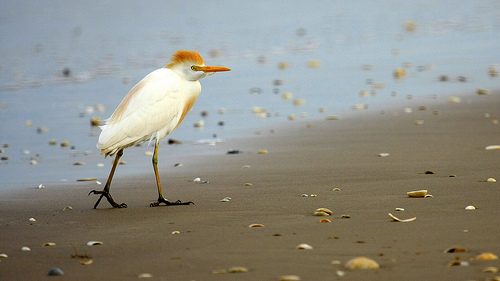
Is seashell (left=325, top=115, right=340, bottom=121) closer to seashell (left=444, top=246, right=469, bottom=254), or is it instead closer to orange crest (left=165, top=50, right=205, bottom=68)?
orange crest (left=165, top=50, right=205, bottom=68)

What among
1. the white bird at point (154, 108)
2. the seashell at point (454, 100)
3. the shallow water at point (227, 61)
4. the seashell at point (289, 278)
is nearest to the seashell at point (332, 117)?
the shallow water at point (227, 61)

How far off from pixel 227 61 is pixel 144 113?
12949 mm

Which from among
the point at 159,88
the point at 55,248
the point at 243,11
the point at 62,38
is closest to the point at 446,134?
the point at 159,88

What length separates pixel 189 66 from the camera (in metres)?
6.75

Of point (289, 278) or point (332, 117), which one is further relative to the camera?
point (332, 117)

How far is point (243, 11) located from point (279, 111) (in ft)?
75.8

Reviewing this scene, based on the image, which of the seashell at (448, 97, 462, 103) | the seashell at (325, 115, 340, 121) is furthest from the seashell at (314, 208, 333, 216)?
the seashell at (448, 97, 462, 103)

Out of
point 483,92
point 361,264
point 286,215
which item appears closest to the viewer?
point 361,264

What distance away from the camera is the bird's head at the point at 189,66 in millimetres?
6707

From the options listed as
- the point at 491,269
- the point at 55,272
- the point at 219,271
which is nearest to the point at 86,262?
the point at 55,272

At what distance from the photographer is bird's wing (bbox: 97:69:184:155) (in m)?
6.48

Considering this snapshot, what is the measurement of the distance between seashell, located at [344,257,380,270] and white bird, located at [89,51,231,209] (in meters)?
2.69

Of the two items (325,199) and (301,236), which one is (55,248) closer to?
(301,236)

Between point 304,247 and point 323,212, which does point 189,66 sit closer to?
point 323,212
